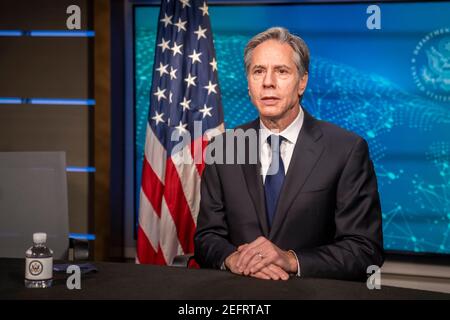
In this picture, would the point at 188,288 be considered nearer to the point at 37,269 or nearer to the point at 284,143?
the point at 37,269

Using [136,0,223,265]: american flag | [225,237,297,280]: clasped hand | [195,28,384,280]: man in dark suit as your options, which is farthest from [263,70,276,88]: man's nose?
[136,0,223,265]: american flag

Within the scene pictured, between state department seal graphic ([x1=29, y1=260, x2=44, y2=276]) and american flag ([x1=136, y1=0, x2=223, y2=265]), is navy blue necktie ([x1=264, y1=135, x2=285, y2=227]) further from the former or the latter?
american flag ([x1=136, y1=0, x2=223, y2=265])

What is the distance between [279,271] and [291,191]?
0.38 metres

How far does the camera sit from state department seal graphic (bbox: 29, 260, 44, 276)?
5.98 feet

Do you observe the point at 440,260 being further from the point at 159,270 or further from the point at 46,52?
the point at 46,52

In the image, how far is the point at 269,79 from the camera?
7.62 ft

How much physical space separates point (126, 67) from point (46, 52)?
1.80 feet

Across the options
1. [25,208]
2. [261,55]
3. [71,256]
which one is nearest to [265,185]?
[261,55]

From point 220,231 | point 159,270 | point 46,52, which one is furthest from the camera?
point 46,52

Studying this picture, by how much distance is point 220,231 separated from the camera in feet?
7.44

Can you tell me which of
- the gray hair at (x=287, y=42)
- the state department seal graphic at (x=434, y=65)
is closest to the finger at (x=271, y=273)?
the gray hair at (x=287, y=42)

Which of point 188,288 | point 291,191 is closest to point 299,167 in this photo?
point 291,191

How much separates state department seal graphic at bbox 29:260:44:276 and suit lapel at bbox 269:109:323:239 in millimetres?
789

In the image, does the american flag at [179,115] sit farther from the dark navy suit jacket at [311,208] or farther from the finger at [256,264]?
the finger at [256,264]
